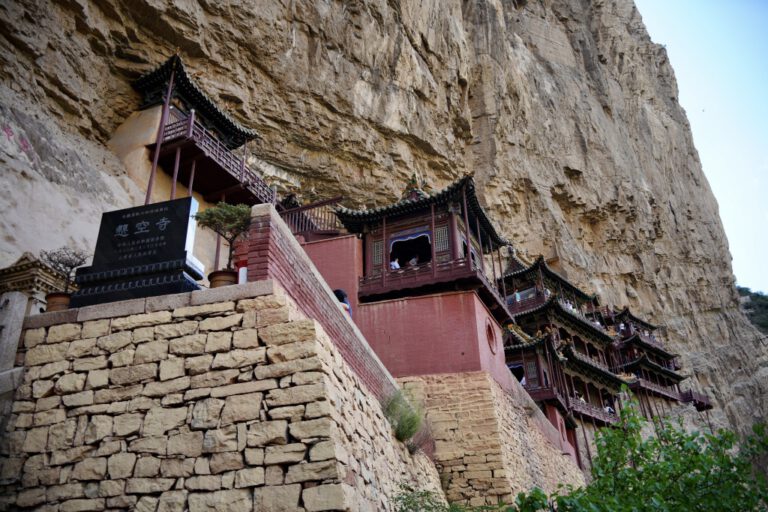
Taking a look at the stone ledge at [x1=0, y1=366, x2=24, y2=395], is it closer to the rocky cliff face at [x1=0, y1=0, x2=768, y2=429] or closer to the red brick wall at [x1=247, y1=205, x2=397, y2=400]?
the red brick wall at [x1=247, y1=205, x2=397, y2=400]

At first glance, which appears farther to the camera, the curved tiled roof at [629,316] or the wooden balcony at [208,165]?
the curved tiled roof at [629,316]

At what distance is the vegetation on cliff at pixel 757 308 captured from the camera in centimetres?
6456

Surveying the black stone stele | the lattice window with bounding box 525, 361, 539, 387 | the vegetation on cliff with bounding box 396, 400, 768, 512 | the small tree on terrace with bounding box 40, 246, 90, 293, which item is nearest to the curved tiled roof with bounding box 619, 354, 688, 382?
→ the lattice window with bounding box 525, 361, 539, 387

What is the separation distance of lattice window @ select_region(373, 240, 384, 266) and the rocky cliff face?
7.30 m

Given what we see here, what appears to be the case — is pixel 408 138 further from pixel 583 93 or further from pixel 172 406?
pixel 172 406

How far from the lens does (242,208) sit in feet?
27.7

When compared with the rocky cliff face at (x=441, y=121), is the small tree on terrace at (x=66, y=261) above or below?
below

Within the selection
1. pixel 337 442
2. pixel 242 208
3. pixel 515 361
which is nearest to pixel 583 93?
pixel 515 361

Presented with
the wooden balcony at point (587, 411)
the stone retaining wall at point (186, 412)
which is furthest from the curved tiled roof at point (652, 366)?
the stone retaining wall at point (186, 412)

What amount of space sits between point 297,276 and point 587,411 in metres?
24.0

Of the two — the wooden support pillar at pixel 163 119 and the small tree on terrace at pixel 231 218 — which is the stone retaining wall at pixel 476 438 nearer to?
the small tree on terrace at pixel 231 218

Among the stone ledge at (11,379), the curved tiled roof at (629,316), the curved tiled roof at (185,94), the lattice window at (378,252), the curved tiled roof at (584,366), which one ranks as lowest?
the stone ledge at (11,379)

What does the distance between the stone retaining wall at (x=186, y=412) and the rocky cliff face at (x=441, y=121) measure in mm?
8051

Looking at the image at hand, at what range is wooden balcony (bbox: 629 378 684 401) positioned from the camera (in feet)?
123
